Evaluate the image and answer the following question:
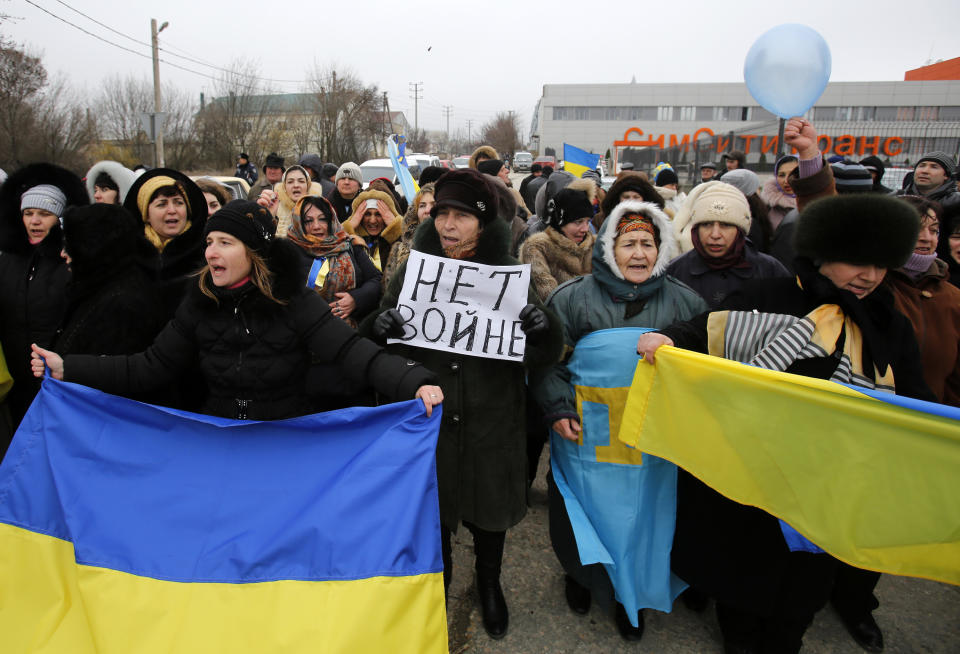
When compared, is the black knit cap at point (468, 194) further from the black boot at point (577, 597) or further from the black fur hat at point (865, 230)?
the black boot at point (577, 597)

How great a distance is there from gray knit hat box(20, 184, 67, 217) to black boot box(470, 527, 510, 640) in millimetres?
2982

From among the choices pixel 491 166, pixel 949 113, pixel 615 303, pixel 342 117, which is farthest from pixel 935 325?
pixel 949 113

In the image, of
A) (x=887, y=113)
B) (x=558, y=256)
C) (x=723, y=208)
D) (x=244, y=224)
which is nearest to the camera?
(x=244, y=224)

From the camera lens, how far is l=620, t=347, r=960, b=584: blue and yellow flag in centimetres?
206

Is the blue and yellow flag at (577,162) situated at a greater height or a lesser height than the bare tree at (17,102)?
lesser

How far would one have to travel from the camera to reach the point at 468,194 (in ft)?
9.06

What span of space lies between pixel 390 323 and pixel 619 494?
132 cm

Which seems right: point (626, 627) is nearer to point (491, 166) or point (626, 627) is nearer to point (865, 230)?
point (865, 230)

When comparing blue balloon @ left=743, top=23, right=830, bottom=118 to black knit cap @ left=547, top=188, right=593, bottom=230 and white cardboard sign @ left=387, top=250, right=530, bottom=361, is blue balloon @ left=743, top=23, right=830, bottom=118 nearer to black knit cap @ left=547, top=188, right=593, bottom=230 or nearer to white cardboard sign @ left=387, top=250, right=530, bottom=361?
black knit cap @ left=547, top=188, right=593, bottom=230

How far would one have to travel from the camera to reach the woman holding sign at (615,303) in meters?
2.83

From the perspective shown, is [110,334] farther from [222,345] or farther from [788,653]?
[788,653]

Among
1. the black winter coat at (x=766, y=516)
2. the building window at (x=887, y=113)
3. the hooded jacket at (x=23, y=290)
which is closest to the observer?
the black winter coat at (x=766, y=516)

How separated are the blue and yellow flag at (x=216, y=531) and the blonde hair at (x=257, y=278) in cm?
52

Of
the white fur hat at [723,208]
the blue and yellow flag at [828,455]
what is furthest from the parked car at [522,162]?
the blue and yellow flag at [828,455]
